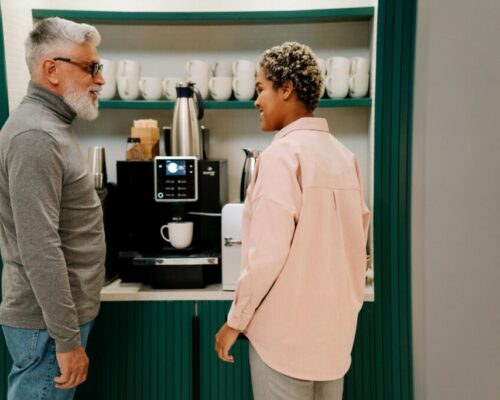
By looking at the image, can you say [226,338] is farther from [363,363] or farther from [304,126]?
[363,363]

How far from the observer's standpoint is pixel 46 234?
1341 mm

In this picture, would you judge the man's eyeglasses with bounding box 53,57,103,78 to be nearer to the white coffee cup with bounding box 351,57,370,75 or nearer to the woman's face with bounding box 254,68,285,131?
the woman's face with bounding box 254,68,285,131

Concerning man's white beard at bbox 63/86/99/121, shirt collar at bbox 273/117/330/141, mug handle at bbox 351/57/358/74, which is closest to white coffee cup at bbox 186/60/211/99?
A: mug handle at bbox 351/57/358/74

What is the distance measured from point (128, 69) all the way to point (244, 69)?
0.51 meters

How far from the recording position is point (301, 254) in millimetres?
1354

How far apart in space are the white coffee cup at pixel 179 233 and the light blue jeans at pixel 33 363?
0.73 metres

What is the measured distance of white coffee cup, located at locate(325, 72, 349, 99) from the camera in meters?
2.35

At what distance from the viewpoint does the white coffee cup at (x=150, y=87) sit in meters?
2.41

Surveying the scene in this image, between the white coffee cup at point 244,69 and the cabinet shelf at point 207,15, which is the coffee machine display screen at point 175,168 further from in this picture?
the cabinet shelf at point 207,15

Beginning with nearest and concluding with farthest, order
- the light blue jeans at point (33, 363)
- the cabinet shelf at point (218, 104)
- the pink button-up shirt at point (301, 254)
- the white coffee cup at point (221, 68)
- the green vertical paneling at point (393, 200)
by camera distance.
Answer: the pink button-up shirt at point (301, 254) → the light blue jeans at point (33, 363) → the green vertical paneling at point (393, 200) → the cabinet shelf at point (218, 104) → the white coffee cup at point (221, 68)

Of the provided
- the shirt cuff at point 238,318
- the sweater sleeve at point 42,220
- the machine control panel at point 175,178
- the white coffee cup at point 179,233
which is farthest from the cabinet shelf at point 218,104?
the shirt cuff at point 238,318

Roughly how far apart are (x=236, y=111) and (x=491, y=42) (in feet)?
4.19

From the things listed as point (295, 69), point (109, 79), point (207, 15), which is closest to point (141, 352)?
point (109, 79)

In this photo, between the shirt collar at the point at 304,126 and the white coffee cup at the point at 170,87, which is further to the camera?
the white coffee cup at the point at 170,87
